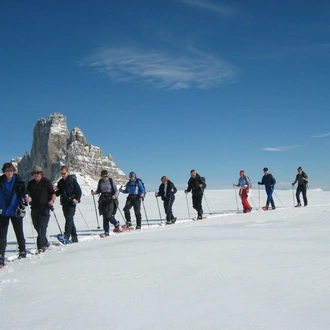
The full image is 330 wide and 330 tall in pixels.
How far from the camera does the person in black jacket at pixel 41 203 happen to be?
7.43 meters

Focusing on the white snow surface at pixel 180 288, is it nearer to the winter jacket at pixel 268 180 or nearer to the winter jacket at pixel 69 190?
the winter jacket at pixel 69 190

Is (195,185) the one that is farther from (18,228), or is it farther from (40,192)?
(18,228)

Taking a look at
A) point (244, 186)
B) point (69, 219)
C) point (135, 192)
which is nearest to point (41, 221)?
point (69, 219)

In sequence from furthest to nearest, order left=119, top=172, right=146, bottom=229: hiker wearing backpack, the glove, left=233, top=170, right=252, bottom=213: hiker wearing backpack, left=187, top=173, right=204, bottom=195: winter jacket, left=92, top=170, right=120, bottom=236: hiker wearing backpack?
1. left=233, top=170, right=252, bottom=213: hiker wearing backpack
2. left=187, top=173, right=204, bottom=195: winter jacket
3. left=119, top=172, right=146, bottom=229: hiker wearing backpack
4. left=92, top=170, right=120, bottom=236: hiker wearing backpack
5. the glove

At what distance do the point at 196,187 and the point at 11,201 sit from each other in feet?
25.0

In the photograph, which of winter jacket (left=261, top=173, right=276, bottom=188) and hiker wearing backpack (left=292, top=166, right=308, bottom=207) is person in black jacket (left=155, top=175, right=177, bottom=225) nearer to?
winter jacket (left=261, top=173, right=276, bottom=188)

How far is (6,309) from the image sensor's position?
3.45 metres

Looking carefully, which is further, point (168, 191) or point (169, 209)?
point (168, 191)

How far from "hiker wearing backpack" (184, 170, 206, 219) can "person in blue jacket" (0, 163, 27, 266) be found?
7.26 m

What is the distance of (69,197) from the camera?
8.63 metres

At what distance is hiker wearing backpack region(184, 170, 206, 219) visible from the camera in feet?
42.6

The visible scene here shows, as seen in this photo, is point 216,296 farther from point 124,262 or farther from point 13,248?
point 13,248

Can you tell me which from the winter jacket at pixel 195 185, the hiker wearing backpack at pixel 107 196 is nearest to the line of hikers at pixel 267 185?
the winter jacket at pixel 195 185

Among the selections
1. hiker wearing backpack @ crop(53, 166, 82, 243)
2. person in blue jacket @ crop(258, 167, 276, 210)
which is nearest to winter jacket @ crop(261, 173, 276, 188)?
person in blue jacket @ crop(258, 167, 276, 210)
